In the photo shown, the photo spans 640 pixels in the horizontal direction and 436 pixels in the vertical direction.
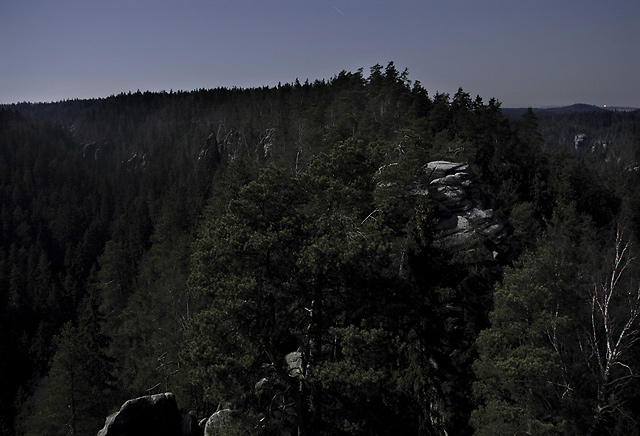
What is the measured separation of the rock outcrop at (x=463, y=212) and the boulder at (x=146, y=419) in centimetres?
1715

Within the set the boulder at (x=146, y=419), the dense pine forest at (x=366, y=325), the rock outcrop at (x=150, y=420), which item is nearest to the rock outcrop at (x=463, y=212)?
the dense pine forest at (x=366, y=325)

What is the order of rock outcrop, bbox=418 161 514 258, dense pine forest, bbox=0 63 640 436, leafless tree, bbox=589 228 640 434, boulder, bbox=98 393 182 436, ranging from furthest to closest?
rock outcrop, bbox=418 161 514 258, boulder, bbox=98 393 182 436, leafless tree, bbox=589 228 640 434, dense pine forest, bbox=0 63 640 436

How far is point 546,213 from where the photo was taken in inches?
1817

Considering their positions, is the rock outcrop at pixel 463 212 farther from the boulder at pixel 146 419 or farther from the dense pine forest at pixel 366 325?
the boulder at pixel 146 419

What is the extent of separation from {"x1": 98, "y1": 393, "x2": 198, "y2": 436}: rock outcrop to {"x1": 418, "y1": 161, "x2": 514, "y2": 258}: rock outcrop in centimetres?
1698

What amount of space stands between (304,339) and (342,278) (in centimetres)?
264

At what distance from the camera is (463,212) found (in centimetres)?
2673

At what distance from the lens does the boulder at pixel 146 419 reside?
57.1ft

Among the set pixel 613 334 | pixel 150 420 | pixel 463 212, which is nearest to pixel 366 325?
pixel 613 334

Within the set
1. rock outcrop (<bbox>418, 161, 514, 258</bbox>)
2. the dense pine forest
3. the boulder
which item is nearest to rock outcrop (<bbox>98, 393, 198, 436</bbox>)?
the boulder

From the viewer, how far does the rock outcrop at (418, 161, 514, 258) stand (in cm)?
2488

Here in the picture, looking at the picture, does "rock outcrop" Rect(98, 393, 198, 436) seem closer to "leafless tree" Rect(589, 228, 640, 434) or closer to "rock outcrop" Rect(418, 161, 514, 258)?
"rock outcrop" Rect(418, 161, 514, 258)

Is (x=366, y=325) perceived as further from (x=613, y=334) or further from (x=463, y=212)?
(x=463, y=212)

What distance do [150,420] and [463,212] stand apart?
2158 cm
